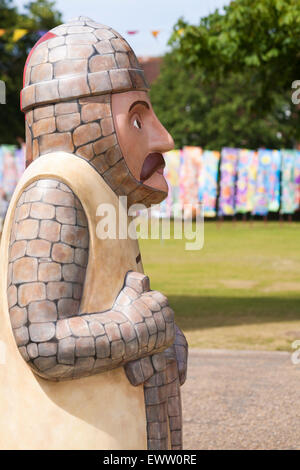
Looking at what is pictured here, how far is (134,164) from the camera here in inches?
109

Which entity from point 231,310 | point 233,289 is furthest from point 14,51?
point 231,310

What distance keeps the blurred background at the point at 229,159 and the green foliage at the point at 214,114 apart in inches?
2.1

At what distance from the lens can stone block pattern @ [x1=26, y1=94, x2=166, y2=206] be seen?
265 centimetres

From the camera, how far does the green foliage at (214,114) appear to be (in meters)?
38.5

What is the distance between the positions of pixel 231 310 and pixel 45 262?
8.55 meters

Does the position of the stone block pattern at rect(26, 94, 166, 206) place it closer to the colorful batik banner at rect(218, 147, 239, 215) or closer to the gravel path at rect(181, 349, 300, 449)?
the gravel path at rect(181, 349, 300, 449)

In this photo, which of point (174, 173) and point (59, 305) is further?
point (174, 173)

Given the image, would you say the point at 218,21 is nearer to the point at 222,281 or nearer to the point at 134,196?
the point at 222,281

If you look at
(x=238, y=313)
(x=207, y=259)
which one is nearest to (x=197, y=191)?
(x=207, y=259)

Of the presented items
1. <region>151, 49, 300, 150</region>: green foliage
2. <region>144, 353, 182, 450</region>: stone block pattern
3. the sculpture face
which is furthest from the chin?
<region>151, 49, 300, 150</region>: green foliage

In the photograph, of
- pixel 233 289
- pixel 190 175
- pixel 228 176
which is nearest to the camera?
pixel 233 289

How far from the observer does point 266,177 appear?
2995 cm

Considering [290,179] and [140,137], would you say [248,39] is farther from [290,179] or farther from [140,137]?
[290,179]

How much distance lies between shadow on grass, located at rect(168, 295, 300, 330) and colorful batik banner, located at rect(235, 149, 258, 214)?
18.4 meters
